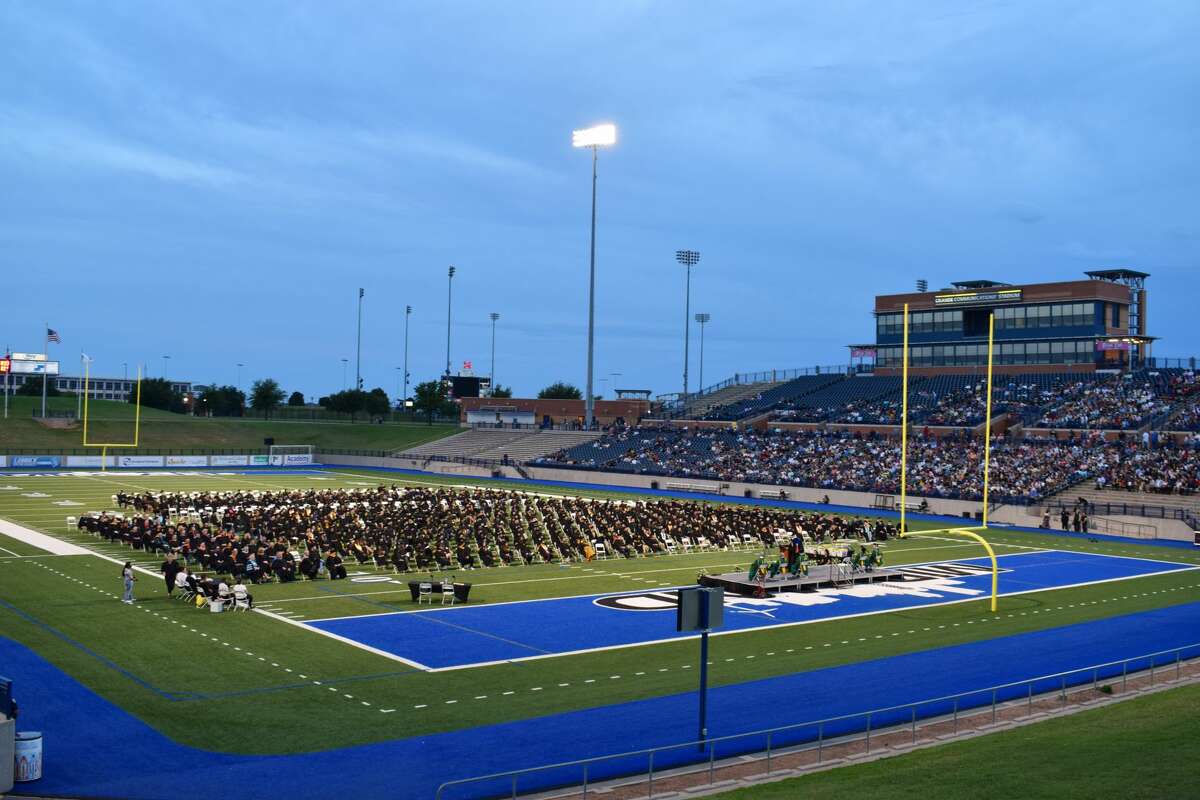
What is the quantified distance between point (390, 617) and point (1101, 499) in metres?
39.0

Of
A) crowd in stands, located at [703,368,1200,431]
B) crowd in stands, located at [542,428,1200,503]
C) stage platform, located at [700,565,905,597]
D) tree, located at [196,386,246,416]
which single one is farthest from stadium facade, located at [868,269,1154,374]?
tree, located at [196,386,246,416]

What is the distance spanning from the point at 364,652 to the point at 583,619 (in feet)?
19.3

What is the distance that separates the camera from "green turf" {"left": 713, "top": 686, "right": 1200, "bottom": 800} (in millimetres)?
11773

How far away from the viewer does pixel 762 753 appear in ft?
47.5

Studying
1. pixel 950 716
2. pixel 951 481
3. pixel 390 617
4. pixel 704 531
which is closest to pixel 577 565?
pixel 704 531

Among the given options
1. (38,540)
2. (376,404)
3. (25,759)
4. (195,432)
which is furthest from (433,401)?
(25,759)

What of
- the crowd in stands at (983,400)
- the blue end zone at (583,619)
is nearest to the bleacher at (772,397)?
the crowd in stands at (983,400)

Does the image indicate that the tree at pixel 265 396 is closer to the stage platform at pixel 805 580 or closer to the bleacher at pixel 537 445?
the bleacher at pixel 537 445

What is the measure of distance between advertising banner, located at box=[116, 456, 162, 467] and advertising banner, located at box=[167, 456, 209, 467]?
0.97 metres

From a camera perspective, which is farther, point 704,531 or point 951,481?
point 951,481

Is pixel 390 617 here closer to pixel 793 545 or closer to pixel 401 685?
pixel 401 685

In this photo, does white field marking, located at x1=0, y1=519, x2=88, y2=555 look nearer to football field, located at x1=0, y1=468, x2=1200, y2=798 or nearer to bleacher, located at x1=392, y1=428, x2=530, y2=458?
football field, located at x1=0, y1=468, x2=1200, y2=798

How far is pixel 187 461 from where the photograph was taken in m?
79.1

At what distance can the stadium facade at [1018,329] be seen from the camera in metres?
75.1
